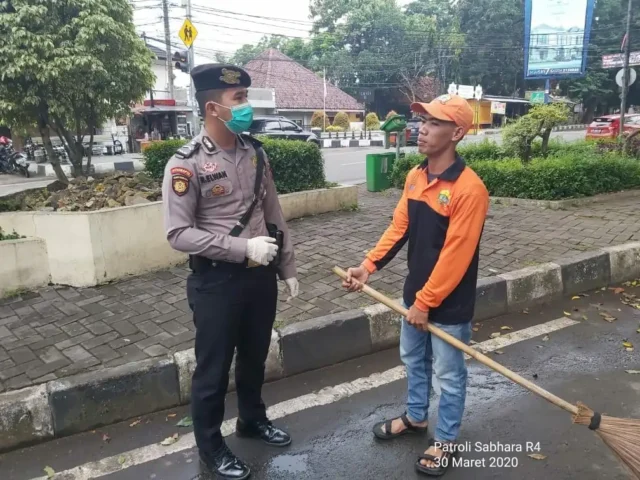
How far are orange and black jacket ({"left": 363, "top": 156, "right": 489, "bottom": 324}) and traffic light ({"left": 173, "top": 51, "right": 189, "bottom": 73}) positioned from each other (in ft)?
37.5

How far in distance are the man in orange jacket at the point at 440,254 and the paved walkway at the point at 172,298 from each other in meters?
1.36

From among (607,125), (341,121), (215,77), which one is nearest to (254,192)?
(215,77)

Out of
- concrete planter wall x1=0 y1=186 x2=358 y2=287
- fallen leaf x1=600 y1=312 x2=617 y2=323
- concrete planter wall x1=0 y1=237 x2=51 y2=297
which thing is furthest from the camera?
concrete planter wall x1=0 y1=186 x2=358 y2=287

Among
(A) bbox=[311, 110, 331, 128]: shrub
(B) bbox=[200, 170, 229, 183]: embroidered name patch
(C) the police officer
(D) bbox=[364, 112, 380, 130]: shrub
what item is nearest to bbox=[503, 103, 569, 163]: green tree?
(C) the police officer

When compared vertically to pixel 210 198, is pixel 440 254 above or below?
below

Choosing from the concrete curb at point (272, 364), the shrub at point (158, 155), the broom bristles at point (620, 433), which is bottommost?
the concrete curb at point (272, 364)

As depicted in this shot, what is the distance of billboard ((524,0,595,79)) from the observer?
66.0 feet

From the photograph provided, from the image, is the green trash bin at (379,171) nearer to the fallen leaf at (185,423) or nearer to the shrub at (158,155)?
the shrub at (158,155)

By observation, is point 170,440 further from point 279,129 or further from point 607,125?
point 607,125

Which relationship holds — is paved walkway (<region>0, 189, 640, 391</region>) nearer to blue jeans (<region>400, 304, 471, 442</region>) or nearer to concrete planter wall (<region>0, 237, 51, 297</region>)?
concrete planter wall (<region>0, 237, 51, 297</region>)

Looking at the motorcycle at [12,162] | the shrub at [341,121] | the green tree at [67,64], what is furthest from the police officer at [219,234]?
the shrub at [341,121]

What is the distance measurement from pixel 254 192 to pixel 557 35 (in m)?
21.9

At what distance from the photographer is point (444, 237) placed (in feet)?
7.71

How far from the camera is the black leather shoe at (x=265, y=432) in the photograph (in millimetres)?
2697
